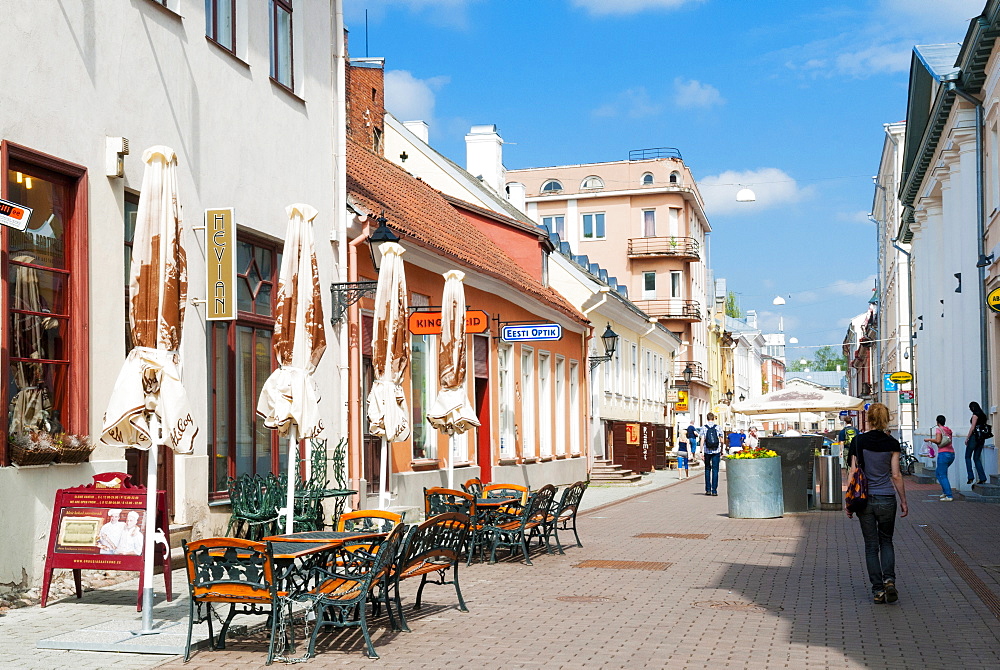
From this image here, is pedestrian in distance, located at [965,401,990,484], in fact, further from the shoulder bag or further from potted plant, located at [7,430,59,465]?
potted plant, located at [7,430,59,465]

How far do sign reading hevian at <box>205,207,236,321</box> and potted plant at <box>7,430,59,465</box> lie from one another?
2959 millimetres

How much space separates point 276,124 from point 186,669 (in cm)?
877

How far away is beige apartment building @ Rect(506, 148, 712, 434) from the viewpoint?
198 feet

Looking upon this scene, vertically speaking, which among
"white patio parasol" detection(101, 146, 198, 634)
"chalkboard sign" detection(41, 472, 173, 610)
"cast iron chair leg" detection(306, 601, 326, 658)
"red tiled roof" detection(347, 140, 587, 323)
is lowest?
"cast iron chair leg" detection(306, 601, 326, 658)

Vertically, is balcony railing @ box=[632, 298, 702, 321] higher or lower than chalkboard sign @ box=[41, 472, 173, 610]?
higher

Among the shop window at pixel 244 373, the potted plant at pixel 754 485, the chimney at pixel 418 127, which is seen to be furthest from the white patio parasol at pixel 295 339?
the chimney at pixel 418 127

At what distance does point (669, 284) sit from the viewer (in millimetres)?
60500

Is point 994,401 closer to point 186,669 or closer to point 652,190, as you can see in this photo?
point 186,669

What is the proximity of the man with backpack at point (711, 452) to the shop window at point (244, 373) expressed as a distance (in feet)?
41.2

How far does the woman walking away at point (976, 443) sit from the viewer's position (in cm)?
2166

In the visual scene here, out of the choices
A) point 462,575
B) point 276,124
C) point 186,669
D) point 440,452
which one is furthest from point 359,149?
point 186,669

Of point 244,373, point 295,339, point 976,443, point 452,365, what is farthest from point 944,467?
point 295,339

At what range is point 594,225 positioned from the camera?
62031mm

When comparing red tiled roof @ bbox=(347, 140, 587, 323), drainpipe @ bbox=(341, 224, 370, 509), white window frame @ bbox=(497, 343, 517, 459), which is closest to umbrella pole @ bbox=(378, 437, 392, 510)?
drainpipe @ bbox=(341, 224, 370, 509)
